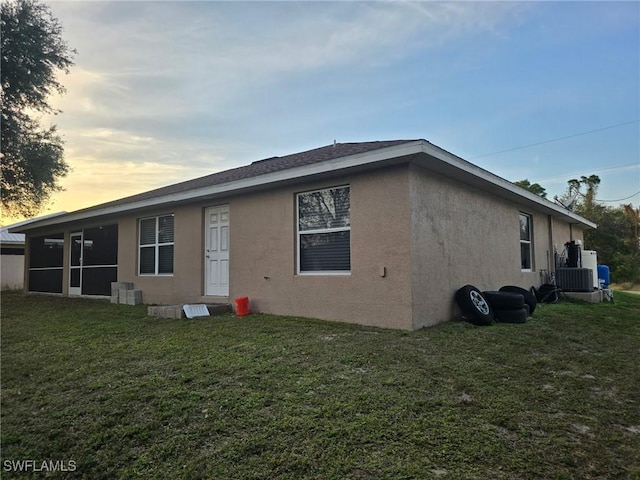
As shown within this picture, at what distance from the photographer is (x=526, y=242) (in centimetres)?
1037

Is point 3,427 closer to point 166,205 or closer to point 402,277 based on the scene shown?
point 402,277

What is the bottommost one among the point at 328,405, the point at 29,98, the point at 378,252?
the point at 328,405

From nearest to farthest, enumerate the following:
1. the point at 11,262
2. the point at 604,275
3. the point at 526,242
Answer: the point at 526,242 < the point at 604,275 < the point at 11,262

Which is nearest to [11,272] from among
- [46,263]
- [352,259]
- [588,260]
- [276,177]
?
[46,263]

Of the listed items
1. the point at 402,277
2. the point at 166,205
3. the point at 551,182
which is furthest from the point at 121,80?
the point at 551,182

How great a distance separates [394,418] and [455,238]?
4681mm

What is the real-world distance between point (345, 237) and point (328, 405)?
145 inches

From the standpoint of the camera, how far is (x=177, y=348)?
498 cm

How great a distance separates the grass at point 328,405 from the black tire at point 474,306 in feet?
2.39

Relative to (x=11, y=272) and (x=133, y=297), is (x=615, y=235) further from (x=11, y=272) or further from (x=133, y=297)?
(x=11, y=272)

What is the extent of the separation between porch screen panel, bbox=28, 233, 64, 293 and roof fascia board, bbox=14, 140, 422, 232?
163 inches

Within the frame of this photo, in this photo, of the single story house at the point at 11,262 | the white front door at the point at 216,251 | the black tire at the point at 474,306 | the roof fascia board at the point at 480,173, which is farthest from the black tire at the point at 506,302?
the single story house at the point at 11,262

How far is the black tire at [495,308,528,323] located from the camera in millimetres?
6520

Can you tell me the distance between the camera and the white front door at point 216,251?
27.6ft
